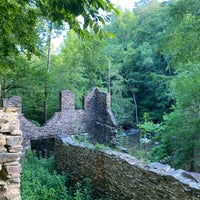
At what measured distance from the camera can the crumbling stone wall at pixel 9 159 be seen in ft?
11.0

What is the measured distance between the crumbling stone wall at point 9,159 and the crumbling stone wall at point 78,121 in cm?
937

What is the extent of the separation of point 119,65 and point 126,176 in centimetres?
2121

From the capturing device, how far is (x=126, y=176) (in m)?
5.91

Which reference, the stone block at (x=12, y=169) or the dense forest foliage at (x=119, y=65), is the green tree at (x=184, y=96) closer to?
the dense forest foliage at (x=119, y=65)

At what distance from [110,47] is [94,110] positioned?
49.9 feet

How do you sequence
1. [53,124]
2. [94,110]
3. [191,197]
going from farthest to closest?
[94,110], [53,124], [191,197]

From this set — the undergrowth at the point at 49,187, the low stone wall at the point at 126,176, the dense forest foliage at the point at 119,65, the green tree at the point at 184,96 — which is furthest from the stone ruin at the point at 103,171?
the green tree at the point at 184,96

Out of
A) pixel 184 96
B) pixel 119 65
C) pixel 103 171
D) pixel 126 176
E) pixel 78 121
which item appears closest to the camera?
pixel 126 176

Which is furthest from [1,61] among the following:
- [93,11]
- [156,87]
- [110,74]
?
[156,87]

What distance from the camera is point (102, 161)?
684 centimetres

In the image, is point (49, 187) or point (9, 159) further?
point (49, 187)

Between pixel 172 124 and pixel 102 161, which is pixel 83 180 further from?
pixel 172 124

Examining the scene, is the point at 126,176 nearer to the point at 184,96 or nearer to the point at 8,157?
the point at 8,157

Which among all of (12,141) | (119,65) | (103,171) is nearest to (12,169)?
(12,141)
